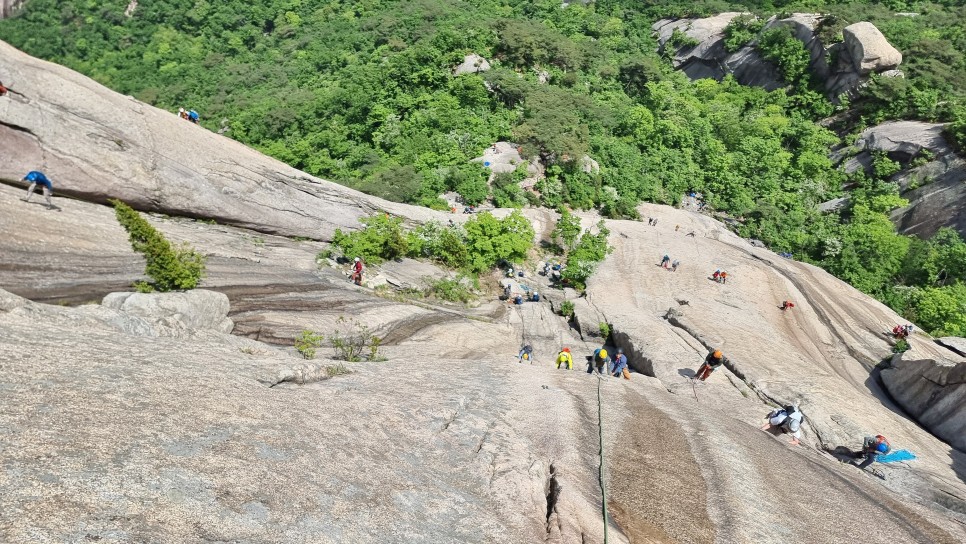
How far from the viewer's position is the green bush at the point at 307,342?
1464 centimetres

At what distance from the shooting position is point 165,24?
82625 millimetres

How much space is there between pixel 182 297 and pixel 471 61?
43.8 metres

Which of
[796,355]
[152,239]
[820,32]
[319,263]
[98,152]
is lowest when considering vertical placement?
[796,355]

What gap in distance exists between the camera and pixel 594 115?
2003 inches

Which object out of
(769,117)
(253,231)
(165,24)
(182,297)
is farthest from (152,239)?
(165,24)

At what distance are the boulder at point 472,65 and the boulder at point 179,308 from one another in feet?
134

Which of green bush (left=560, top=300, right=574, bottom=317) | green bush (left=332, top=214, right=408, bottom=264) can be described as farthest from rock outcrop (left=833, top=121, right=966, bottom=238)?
green bush (left=332, top=214, right=408, bottom=264)

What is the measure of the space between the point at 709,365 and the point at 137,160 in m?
23.1

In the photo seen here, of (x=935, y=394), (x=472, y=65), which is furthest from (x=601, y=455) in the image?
(x=472, y=65)

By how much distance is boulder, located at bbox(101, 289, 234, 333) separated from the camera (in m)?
13.4

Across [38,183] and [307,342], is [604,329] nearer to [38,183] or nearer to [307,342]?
[307,342]

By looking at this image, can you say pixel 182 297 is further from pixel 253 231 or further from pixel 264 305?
pixel 253 231

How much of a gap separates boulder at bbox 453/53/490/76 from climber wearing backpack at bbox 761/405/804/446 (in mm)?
43795

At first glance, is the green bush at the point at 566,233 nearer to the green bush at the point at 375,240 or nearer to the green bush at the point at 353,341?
the green bush at the point at 375,240
